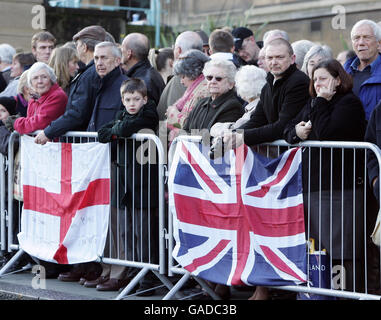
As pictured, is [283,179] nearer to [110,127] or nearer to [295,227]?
[295,227]

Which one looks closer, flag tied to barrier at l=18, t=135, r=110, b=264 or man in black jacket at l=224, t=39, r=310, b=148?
man in black jacket at l=224, t=39, r=310, b=148

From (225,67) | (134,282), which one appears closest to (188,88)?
(225,67)

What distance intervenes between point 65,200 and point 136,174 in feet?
2.76

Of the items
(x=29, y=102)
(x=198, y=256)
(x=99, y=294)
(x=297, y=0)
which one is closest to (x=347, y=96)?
(x=198, y=256)

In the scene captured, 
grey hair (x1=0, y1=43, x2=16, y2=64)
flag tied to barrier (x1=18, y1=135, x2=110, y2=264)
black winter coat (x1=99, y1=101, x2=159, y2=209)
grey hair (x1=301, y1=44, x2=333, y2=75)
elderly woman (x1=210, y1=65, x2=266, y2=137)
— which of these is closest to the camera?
elderly woman (x1=210, y1=65, x2=266, y2=137)

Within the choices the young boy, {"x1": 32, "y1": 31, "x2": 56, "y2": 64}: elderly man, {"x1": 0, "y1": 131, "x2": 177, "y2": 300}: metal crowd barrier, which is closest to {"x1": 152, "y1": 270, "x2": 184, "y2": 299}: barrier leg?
{"x1": 0, "y1": 131, "x2": 177, "y2": 300}: metal crowd barrier

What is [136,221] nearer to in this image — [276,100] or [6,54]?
[276,100]

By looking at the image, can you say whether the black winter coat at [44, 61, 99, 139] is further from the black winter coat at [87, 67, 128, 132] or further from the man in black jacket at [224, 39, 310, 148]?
the man in black jacket at [224, 39, 310, 148]

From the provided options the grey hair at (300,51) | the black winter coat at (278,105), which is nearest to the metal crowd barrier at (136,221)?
the black winter coat at (278,105)

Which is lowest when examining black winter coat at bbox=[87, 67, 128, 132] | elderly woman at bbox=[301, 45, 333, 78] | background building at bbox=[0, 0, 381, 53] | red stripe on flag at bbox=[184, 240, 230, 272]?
red stripe on flag at bbox=[184, 240, 230, 272]

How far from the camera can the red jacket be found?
8320 millimetres

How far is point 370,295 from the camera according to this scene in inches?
239

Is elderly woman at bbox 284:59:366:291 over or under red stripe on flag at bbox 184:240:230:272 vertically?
over

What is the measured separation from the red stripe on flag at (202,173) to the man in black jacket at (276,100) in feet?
1.13
